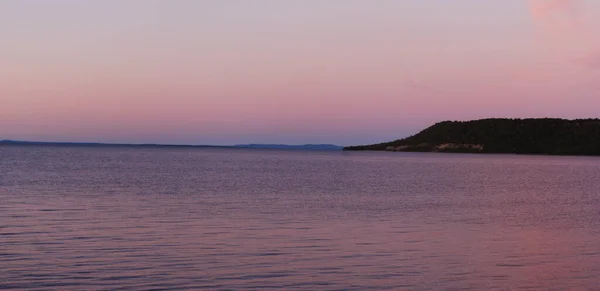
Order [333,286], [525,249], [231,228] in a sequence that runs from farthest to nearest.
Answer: [231,228], [525,249], [333,286]

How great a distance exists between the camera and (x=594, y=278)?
19453mm

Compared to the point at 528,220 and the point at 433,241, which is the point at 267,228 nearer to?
the point at 433,241

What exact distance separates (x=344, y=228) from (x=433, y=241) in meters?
4.27

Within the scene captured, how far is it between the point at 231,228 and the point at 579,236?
1301 centimetres

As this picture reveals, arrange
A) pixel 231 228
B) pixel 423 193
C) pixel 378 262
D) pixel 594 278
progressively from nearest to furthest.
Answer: pixel 594 278
pixel 378 262
pixel 231 228
pixel 423 193

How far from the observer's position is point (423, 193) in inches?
2040

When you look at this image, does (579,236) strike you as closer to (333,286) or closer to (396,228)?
(396,228)

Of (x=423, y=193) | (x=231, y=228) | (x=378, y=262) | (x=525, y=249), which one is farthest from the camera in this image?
(x=423, y=193)

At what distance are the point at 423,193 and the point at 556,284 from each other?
33242 mm

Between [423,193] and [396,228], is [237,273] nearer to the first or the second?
[396,228]

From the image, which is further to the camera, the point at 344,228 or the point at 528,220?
the point at 528,220

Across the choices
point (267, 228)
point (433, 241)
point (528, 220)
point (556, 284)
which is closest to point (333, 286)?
point (556, 284)

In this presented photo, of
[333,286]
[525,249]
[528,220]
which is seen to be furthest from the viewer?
[528,220]

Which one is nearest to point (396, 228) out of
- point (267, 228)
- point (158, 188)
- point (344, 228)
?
point (344, 228)
